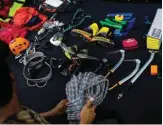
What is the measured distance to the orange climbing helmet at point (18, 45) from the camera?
1.87 metres

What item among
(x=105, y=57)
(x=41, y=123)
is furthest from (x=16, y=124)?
(x=105, y=57)

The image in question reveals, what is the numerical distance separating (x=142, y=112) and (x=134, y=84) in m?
0.16

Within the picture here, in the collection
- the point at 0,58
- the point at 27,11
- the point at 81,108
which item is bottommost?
the point at 81,108

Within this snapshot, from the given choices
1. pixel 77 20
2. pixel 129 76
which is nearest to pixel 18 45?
pixel 77 20

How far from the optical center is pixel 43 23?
2.05m

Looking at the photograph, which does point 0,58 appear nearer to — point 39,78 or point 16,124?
point 16,124

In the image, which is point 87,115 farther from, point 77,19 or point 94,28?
point 77,19

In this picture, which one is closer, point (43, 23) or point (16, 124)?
point (16, 124)

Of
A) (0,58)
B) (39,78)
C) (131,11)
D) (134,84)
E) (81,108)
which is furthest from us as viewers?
(131,11)

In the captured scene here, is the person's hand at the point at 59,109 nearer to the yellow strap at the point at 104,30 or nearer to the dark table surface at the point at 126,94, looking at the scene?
the dark table surface at the point at 126,94

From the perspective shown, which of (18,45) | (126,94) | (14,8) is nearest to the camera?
(126,94)

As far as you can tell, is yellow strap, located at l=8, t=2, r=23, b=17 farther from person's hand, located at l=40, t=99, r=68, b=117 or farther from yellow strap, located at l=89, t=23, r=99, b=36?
person's hand, located at l=40, t=99, r=68, b=117

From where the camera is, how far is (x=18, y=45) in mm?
1875

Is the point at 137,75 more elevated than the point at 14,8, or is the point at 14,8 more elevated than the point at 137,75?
the point at 14,8
